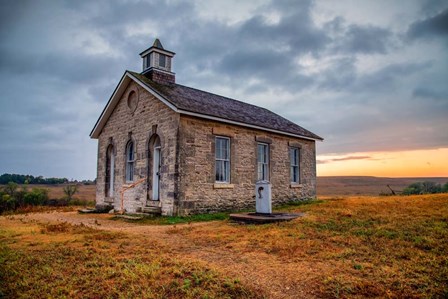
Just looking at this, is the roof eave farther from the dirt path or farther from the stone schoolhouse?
the dirt path

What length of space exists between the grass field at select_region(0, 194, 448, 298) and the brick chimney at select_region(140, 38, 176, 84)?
9.68 metres

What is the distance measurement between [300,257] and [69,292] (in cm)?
407

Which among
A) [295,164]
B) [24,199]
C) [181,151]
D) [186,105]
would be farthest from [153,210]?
[24,199]

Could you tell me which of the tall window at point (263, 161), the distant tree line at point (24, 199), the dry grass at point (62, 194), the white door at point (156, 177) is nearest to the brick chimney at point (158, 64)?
the white door at point (156, 177)

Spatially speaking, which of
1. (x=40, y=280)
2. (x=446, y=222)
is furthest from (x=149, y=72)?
(x=446, y=222)

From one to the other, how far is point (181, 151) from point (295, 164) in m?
8.75

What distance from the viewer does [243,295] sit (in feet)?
A: 14.5

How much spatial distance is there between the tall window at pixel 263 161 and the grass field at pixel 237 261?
7.11 meters

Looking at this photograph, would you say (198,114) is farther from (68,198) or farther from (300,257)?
(68,198)

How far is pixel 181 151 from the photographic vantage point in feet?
42.7

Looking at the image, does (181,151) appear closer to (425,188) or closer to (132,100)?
(132,100)

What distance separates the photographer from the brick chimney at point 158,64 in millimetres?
16875

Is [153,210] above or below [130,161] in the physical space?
below

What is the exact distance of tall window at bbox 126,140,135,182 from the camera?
53.4 feet
